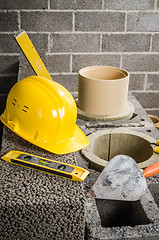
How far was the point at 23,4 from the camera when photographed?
3.00 metres

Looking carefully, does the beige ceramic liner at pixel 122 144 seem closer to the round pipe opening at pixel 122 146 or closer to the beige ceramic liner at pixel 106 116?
the round pipe opening at pixel 122 146

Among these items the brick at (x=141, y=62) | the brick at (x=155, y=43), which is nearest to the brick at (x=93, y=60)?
the brick at (x=141, y=62)

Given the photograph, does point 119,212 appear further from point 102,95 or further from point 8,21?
point 8,21

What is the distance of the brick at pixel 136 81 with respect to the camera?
11.3ft

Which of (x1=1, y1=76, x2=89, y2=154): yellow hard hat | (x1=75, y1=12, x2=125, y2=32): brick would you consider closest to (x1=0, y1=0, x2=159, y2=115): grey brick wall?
(x1=75, y1=12, x2=125, y2=32): brick

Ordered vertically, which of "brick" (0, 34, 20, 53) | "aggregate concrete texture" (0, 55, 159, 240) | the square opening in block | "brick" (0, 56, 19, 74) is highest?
"brick" (0, 34, 20, 53)

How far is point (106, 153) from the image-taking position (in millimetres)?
2391

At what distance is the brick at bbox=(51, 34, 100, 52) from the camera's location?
3.18 meters

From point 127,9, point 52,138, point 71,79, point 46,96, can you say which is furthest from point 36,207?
point 127,9

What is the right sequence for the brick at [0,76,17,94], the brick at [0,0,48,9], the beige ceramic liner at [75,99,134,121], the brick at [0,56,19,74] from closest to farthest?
the beige ceramic liner at [75,99,134,121]
the brick at [0,0,48,9]
the brick at [0,56,19,74]
the brick at [0,76,17,94]

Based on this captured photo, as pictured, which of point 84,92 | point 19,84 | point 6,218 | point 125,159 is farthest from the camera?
point 84,92

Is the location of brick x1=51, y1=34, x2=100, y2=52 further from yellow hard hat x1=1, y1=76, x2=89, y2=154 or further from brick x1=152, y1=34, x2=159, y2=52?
yellow hard hat x1=1, y1=76, x2=89, y2=154

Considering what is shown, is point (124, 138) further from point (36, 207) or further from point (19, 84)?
point (36, 207)

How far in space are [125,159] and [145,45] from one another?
1.94 meters
